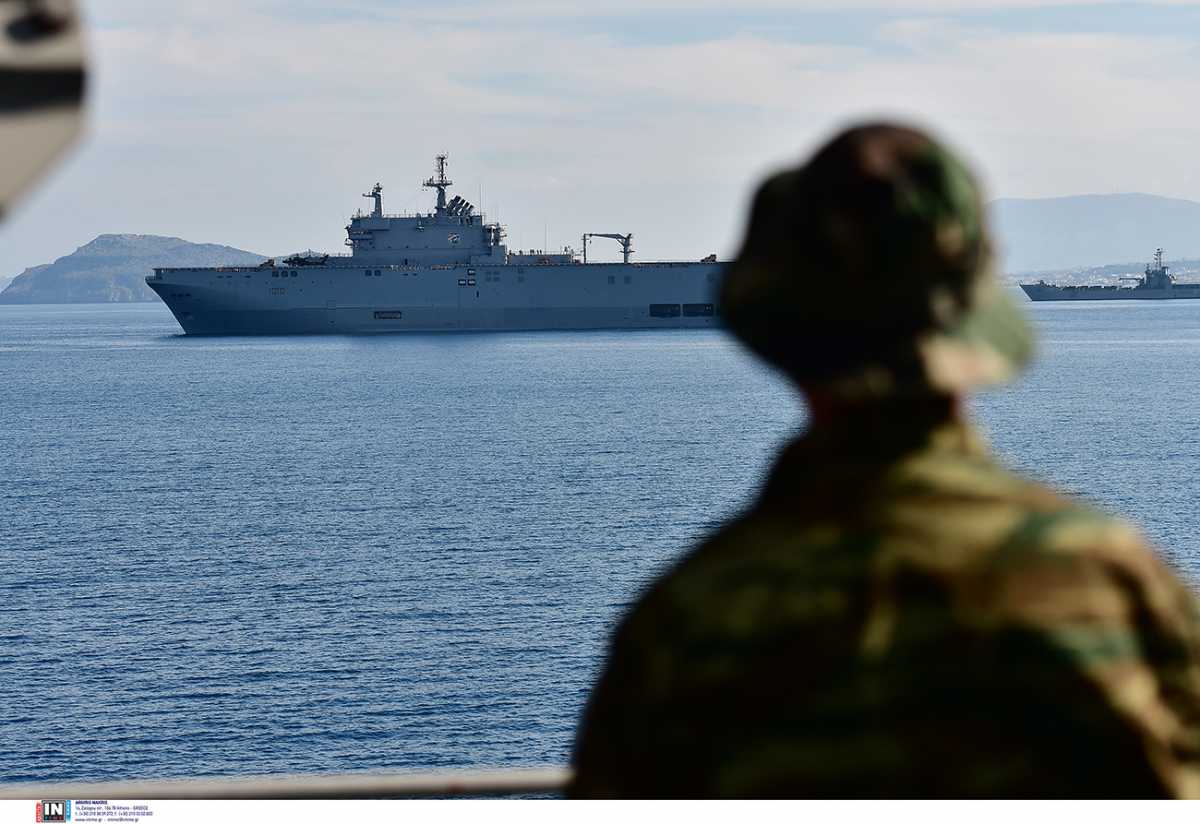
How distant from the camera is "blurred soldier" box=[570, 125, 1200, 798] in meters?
1.23

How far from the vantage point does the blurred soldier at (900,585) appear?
1.23m

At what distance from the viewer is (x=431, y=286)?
90375 millimetres

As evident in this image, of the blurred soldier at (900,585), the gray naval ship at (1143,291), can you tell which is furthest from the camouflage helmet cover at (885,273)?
the gray naval ship at (1143,291)

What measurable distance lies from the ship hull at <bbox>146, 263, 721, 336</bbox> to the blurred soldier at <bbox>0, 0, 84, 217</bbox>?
86883 mm

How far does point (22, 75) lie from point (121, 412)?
64818 mm

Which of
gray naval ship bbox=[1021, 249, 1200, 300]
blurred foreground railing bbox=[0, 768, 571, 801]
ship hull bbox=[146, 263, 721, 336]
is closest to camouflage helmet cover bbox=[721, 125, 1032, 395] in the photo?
blurred foreground railing bbox=[0, 768, 571, 801]

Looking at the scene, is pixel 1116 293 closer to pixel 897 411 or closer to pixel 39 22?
pixel 897 411

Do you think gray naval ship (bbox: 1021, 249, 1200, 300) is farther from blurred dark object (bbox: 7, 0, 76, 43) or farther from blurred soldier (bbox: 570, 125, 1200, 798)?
blurred dark object (bbox: 7, 0, 76, 43)

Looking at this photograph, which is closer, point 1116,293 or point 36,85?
point 36,85

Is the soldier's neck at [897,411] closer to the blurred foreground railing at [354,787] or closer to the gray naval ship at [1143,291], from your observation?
the blurred foreground railing at [354,787]

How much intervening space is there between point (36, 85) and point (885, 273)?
68cm

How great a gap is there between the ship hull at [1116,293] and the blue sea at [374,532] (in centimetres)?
9700

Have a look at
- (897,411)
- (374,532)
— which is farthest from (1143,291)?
(897,411)

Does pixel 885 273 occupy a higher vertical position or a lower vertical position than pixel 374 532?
higher
